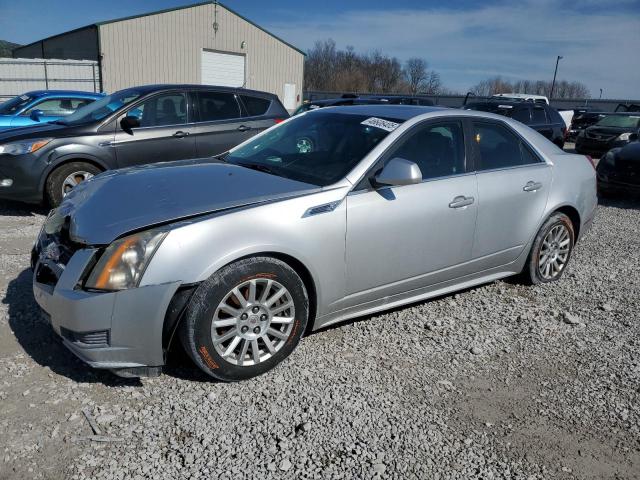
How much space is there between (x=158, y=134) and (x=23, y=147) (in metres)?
1.56

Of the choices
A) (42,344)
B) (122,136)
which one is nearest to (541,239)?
(42,344)

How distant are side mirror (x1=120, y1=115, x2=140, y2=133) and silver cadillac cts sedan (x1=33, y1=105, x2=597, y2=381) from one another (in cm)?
294

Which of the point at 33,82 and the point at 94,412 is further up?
the point at 33,82

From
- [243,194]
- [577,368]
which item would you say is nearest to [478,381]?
[577,368]

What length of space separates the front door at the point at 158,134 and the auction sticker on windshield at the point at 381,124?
3.77 m

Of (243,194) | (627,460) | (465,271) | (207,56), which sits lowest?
(627,460)

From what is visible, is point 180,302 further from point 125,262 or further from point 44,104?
point 44,104

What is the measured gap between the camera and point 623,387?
10.7 feet

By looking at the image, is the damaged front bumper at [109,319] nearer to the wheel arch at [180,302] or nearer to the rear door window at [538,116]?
the wheel arch at [180,302]

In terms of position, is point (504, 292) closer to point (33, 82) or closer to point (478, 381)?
point (478, 381)

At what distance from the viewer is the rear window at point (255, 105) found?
7.85 metres

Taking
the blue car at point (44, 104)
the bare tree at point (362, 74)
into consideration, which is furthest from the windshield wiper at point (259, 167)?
the bare tree at point (362, 74)

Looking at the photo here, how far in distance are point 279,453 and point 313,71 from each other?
81.6 m

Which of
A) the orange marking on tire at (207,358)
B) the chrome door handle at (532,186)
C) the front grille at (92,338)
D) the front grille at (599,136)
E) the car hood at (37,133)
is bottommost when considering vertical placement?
the orange marking on tire at (207,358)
